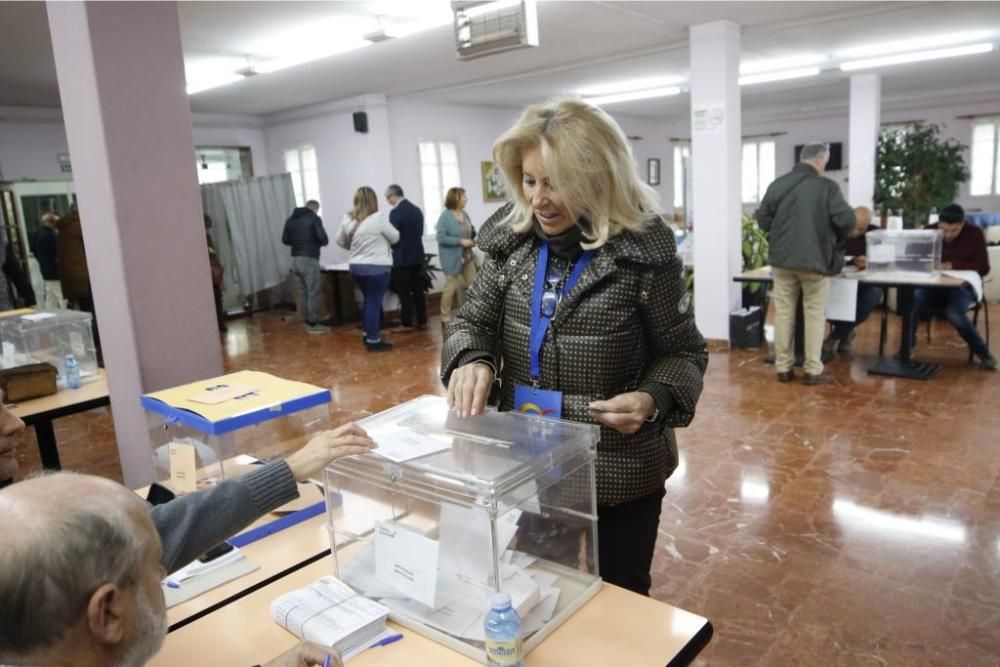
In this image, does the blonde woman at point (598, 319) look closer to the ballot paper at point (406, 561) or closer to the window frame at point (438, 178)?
the ballot paper at point (406, 561)

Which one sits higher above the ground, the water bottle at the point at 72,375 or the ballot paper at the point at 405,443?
the ballot paper at the point at 405,443

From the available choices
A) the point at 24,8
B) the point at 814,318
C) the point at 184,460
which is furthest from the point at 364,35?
the point at 184,460

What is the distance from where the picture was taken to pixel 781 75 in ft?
29.1

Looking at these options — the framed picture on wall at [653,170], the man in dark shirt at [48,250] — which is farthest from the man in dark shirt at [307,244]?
the framed picture on wall at [653,170]

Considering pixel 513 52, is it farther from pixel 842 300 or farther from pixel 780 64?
pixel 842 300

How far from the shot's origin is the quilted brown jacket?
145 cm

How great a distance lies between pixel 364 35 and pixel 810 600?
16.3 ft

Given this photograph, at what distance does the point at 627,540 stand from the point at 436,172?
29.9ft

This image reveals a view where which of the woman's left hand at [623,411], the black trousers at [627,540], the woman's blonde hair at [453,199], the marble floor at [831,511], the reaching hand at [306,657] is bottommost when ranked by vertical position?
the marble floor at [831,511]

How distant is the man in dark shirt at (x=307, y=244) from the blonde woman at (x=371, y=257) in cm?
116

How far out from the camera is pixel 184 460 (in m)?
1.76

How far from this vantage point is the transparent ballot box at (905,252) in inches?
211

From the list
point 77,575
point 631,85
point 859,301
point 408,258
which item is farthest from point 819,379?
point 631,85

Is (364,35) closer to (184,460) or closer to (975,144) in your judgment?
(184,460)
